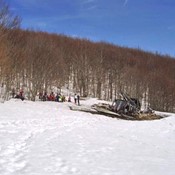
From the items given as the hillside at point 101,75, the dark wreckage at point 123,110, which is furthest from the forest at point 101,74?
the dark wreckage at point 123,110

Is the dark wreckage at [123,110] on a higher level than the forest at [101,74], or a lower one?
lower

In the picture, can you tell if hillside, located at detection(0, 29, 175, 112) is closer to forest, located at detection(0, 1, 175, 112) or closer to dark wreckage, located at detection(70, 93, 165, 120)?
forest, located at detection(0, 1, 175, 112)

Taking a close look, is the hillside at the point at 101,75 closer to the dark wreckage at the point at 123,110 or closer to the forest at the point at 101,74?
the forest at the point at 101,74

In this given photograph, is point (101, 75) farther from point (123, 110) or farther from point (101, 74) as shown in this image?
point (123, 110)

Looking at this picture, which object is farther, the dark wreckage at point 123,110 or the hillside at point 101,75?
the hillside at point 101,75

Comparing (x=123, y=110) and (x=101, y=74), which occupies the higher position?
(x=101, y=74)

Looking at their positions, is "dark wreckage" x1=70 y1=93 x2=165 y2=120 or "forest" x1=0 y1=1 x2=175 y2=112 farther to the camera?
"forest" x1=0 y1=1 x2=175 y2=112

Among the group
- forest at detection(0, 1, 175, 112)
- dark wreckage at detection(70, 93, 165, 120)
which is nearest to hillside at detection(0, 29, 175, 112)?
forest at detection(0, 1, 175, 112)

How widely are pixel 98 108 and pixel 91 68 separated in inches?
2098

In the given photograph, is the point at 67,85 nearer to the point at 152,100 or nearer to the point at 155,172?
the point at 152,100

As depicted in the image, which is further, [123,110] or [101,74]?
[101,74]

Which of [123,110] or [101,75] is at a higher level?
[101,75]

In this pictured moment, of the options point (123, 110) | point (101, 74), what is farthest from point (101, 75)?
point (123, 110)

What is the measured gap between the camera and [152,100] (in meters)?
88.3
